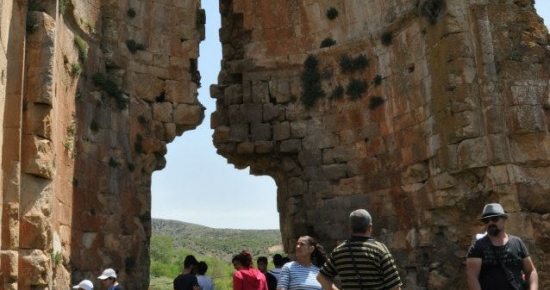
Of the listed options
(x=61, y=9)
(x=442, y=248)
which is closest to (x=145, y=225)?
(x=61, y=9)

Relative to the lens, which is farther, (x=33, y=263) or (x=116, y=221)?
(x=116, y=221)

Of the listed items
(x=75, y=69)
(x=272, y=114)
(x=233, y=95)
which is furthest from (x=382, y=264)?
(x=233, y=95)

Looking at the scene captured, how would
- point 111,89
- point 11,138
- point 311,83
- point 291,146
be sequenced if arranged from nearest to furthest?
point 11,138 < point 111,89 < point 291,146 < point 311,83

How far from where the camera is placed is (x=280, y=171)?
16.2 metres

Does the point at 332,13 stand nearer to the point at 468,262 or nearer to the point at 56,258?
the point at 56,258

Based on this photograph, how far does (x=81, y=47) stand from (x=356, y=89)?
600 centimetres

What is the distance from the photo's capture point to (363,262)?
19.2 feet

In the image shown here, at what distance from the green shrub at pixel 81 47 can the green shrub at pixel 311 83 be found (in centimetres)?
523

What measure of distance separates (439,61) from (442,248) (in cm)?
351

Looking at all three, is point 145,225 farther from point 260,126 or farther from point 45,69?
point 45,69

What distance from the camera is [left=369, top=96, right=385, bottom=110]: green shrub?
14.8 meters

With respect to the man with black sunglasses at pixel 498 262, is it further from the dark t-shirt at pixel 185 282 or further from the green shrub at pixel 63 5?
the green shrub at pixel 63 5

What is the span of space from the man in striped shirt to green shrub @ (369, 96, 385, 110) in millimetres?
8968

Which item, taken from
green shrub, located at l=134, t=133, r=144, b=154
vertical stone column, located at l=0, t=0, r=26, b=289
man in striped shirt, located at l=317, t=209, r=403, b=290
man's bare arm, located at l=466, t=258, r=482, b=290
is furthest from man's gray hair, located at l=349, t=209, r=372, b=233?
green shrub, located at l=134, t=133, r=144, b=154
